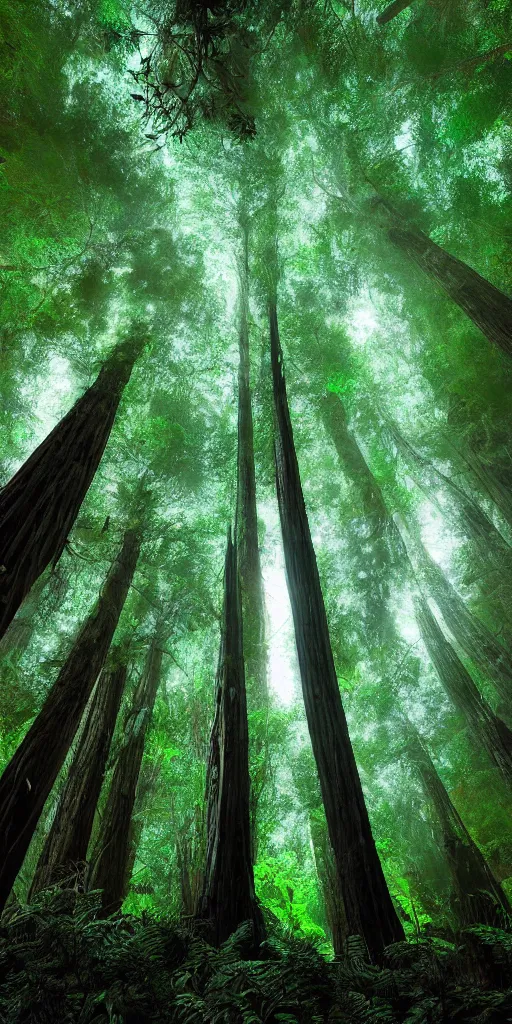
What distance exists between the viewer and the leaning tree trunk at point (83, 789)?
4418mm

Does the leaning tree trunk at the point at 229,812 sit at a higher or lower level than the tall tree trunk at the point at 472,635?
lower

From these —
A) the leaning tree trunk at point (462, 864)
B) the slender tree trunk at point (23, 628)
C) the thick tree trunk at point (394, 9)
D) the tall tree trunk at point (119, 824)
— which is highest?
the thick tree trunk at point (394, 9)

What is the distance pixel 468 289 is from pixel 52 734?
22.9 ft

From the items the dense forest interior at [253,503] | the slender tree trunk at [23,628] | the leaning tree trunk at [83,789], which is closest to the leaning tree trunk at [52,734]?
the dense forest interior at [253,503]

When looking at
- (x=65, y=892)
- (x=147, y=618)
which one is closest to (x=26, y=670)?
(x=147, y=618)

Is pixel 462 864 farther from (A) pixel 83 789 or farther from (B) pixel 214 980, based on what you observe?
(B) pixel 214 980

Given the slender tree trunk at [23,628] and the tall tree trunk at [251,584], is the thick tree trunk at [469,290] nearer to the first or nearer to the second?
the tall tree trunk at [251,584]

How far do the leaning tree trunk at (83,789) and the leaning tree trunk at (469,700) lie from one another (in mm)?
5675

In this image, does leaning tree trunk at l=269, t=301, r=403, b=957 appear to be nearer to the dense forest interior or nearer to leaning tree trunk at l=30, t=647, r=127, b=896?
the dense forest interior

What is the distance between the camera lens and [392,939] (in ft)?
7.59

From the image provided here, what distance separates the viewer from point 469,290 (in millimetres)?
5676

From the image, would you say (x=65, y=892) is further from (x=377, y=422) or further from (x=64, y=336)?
(x=377, y=422)

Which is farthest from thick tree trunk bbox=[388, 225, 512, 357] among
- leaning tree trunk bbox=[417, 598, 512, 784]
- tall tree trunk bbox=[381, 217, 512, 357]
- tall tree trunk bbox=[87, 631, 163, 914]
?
tall tree trunk bbox=[87, 631, 163, 914]

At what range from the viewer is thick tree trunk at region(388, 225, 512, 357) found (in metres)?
5.10
